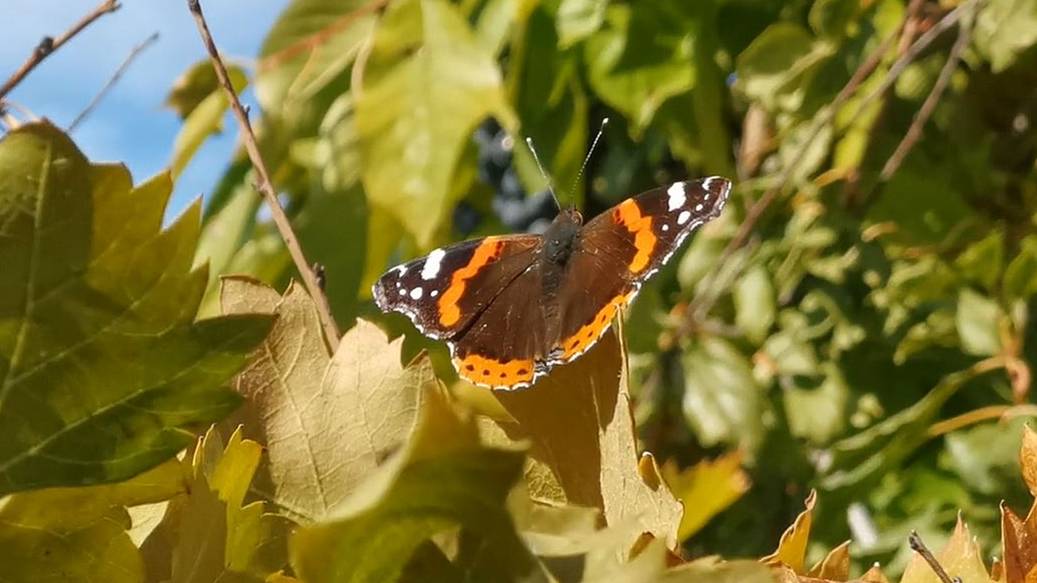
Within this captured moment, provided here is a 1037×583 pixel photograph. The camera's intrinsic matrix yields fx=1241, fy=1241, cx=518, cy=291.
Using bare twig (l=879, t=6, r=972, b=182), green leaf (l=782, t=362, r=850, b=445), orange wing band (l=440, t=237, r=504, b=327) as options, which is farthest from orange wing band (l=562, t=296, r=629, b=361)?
green leaf (l=782, t=362, r=850, b=445)

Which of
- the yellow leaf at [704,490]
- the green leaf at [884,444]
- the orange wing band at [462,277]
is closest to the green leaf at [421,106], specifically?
the orange wing band at [462,277]

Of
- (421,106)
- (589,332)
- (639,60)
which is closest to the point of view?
(589,332)

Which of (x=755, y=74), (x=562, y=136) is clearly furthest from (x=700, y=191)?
(x=562, y=136)

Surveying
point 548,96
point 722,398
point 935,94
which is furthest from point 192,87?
point 935,94

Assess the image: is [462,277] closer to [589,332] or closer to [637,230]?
[637,230]

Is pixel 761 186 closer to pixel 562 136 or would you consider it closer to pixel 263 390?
pixel 562 136

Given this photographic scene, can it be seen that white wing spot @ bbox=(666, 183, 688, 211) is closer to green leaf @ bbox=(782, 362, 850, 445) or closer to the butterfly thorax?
the butterfly thorax

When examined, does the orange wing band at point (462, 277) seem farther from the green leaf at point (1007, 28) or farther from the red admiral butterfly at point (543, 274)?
the green leaf at point (1007, 28)

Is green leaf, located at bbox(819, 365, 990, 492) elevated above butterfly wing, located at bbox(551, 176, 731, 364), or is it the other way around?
butterfly wing, located at bbox(551, 176, 731, 364)

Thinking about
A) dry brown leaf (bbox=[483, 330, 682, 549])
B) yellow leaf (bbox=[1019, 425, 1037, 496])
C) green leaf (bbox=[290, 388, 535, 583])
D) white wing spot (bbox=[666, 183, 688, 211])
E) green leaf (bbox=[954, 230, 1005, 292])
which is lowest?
green leaf (bbox=[954, 230, 1005, 292])
